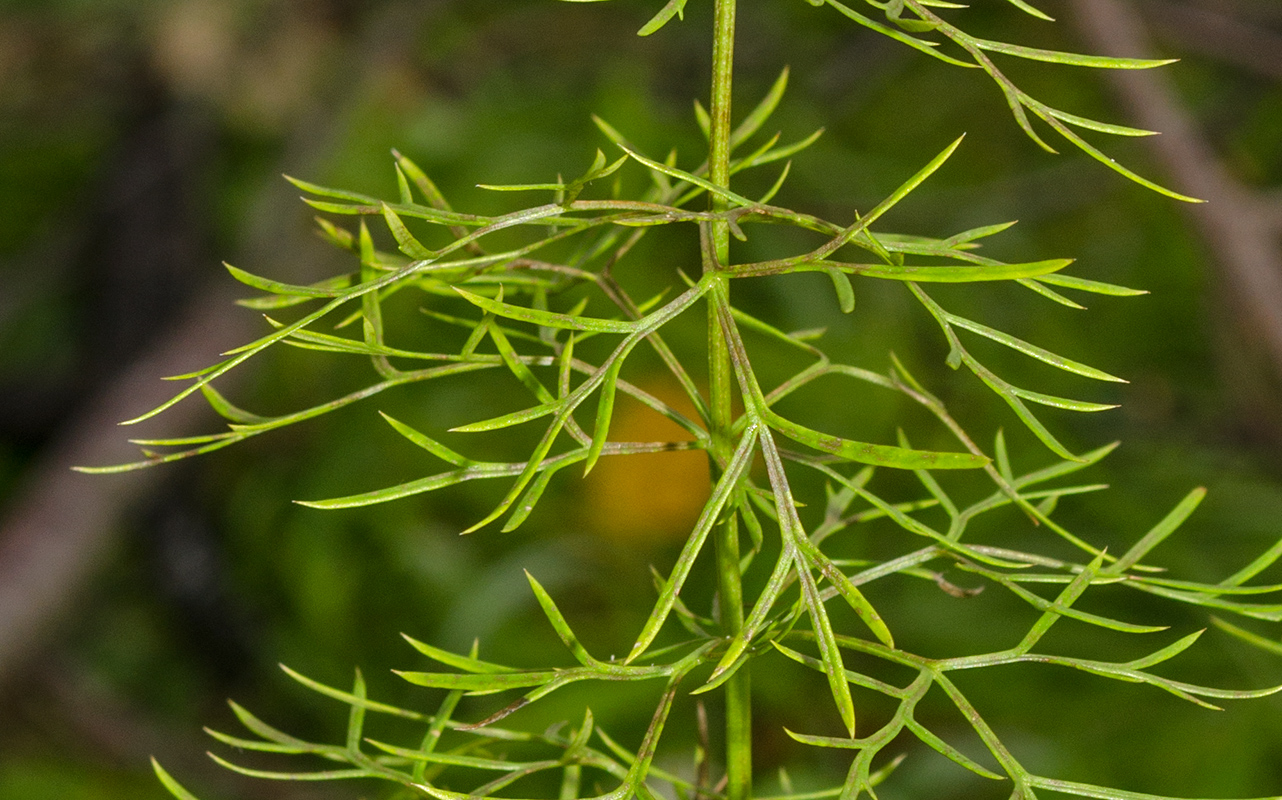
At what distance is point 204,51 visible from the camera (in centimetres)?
175

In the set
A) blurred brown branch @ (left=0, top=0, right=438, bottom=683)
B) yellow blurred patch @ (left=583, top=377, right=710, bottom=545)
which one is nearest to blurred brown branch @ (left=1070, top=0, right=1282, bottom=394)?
yellow blurred patch @ (left=583, top=377, right=710, bottom=545)

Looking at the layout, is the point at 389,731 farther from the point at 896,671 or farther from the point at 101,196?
the point at 101,196

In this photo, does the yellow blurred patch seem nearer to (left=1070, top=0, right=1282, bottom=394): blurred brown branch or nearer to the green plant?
(left=1070, top=0, right=1282, bottom=394): blurred brown branch

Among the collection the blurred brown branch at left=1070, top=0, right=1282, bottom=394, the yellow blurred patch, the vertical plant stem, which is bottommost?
the yellow blurred patch

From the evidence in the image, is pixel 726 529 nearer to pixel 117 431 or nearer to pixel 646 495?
pixel 646 495

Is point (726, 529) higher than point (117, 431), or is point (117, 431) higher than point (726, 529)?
point (726, 529)

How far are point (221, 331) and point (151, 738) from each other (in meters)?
0.51

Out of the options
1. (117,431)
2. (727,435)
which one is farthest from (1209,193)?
(117,431)

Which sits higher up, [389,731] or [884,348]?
[884,348]

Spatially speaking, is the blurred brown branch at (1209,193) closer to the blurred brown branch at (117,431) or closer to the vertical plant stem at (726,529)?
the vertical plant stem at (726,529)

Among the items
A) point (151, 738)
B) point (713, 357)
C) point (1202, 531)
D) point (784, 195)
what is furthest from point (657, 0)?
point (713, 357)

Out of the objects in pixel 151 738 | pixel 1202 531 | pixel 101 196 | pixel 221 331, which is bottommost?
pixel 151 738

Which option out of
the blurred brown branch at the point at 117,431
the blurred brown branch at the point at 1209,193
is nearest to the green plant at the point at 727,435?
the blurred brown branch at the point at 1209,193

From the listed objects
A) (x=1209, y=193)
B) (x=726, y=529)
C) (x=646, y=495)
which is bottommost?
(x=646, y=495)
